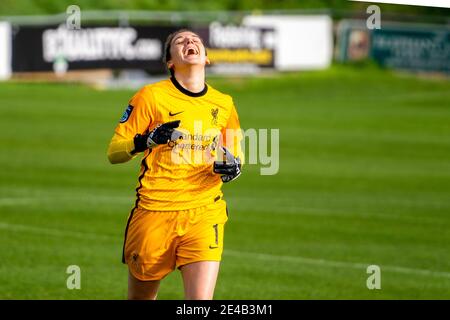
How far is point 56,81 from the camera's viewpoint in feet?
131

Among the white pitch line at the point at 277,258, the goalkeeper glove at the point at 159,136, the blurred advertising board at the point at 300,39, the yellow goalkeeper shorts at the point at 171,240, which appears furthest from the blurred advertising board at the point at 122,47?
the goalkeeper glove at the point at 159,136

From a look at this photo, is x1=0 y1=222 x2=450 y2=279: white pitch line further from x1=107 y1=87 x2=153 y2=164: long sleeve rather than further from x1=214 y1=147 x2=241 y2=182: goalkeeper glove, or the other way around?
x1=107 y1=87 x2=153 y2=164: long sleeve

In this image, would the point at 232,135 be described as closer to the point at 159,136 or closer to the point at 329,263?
the point at 159,136

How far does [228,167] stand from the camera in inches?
363

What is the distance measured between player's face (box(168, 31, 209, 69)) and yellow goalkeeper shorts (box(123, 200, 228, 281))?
1.02 meters

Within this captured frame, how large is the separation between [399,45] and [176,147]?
37605 mm

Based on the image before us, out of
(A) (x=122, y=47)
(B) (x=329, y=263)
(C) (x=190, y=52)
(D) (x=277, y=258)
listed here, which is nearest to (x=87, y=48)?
(A) (x=122, y=47)

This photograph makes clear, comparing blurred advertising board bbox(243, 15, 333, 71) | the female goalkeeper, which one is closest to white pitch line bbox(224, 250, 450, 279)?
the female goalkeeper

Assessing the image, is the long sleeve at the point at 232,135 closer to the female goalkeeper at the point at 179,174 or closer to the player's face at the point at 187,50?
the female goalkeeper at the point at 179,174

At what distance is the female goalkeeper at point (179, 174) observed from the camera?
9.22m

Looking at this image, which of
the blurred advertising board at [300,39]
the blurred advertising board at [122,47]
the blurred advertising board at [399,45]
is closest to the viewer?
the blurred advertising board at [122,47]

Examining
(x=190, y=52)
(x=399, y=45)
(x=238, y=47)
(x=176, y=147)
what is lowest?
(x=399, y=45)

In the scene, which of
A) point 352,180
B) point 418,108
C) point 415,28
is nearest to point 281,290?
point 352,180

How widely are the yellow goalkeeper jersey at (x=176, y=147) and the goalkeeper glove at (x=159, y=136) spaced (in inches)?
8.4
